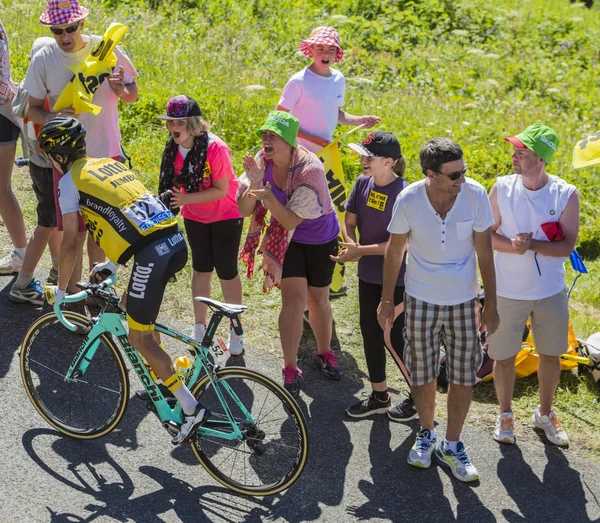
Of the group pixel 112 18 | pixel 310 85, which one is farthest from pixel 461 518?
pixel 112 18

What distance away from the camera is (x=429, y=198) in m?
4.89

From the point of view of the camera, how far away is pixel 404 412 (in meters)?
5.80

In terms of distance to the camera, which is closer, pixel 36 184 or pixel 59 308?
pixel 59 308

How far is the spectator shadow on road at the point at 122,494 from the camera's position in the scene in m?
4.62

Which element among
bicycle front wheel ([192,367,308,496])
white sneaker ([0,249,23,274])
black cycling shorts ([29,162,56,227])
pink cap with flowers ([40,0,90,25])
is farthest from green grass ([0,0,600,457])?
pink cap with flowers ([40,0,90,25])

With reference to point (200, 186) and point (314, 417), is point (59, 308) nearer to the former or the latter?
point (200, 186)

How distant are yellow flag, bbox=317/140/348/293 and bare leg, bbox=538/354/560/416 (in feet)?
6.97

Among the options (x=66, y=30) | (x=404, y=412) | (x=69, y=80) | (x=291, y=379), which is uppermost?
(x=66, y=30)

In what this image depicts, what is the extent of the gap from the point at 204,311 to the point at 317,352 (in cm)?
92

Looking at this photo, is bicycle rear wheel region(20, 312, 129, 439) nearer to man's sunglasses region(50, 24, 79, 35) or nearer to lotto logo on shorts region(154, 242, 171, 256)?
lotto logo on shorts region(154, 242, 171, 256)

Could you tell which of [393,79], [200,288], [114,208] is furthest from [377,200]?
[393,79]

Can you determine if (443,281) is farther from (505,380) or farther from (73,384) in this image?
(73,384)

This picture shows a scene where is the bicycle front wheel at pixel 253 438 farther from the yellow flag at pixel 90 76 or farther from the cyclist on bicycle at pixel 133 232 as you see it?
the yellow flag at pixel 90 76

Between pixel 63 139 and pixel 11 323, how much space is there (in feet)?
6.76
